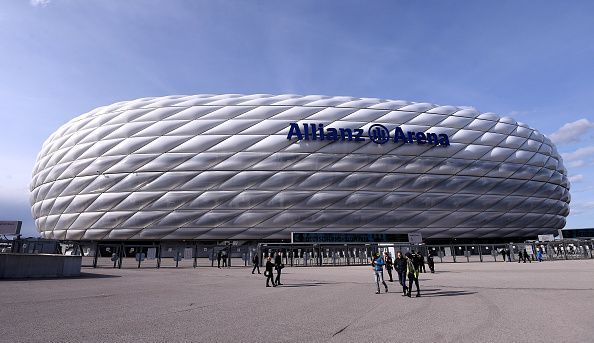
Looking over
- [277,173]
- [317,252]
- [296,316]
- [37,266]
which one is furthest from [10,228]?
[296,316]

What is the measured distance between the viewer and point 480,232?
3800cm

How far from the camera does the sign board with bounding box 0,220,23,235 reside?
24719 mm

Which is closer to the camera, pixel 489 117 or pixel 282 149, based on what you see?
pixel 282 149

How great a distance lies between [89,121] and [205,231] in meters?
19.4

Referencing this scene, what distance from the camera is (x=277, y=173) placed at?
34312 mm

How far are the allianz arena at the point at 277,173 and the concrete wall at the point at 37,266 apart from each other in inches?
726

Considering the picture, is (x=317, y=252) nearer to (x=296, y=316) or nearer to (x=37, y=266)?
(x=37, y=266)

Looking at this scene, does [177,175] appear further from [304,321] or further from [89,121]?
[304,321]

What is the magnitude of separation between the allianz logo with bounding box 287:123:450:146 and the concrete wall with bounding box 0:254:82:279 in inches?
925

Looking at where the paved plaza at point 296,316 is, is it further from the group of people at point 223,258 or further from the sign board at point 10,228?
the sign board at point 10,228

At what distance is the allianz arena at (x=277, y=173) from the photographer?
110 ft

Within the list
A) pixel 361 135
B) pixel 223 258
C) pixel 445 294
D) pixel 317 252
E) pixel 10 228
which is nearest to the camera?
pixel 445 294

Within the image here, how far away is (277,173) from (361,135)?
9829mm

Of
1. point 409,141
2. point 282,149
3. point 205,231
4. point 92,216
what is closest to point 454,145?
point 409,141
